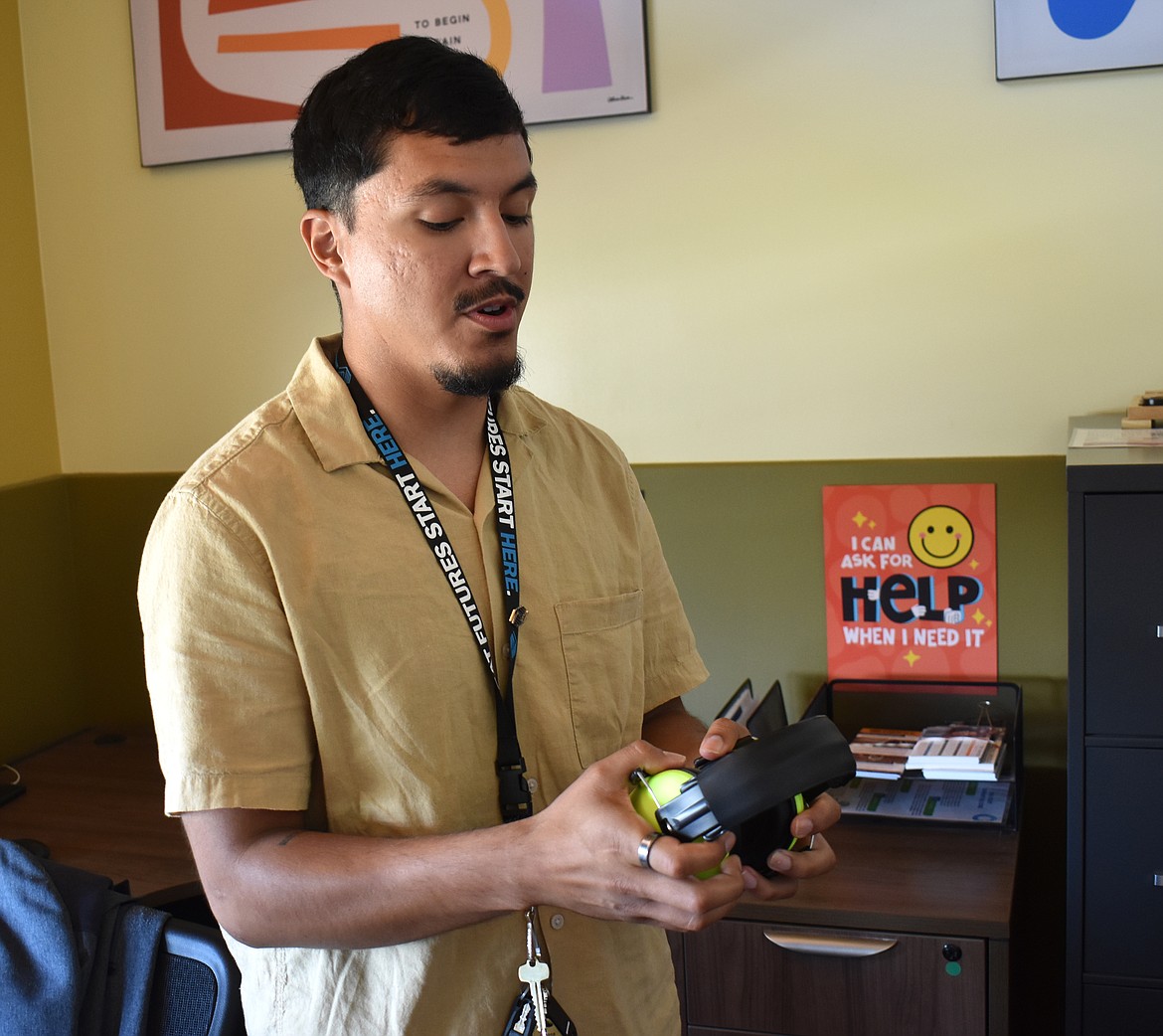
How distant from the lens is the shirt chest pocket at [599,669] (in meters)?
1.28

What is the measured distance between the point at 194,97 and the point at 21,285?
0.60 m

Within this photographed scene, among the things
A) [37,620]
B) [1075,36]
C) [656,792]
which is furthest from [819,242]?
[37,620]

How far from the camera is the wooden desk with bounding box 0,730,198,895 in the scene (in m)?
2.14

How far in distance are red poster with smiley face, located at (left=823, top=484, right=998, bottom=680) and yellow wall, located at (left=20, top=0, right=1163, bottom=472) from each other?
0.33 ft

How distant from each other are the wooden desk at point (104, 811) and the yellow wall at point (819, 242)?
86 centimetres

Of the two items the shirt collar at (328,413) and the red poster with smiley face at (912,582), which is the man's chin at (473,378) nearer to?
the shirt collar at (328,413)

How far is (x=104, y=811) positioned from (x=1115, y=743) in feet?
5.97

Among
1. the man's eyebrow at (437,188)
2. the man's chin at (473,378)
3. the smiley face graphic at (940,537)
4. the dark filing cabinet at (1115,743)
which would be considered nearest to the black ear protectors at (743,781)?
the man's chin at (473,378)

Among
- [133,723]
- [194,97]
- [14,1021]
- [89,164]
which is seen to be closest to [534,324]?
[194,97]

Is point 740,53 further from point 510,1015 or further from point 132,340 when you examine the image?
point 510,1015

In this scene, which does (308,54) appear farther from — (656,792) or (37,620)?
(656,792)

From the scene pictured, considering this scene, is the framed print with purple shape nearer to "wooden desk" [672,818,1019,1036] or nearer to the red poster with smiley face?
the red poster with smiley face

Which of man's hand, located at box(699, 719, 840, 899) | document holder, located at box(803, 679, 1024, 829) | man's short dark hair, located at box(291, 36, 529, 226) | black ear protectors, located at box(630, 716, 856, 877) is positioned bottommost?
document holder, located at box(803, 679, 1024, 829)

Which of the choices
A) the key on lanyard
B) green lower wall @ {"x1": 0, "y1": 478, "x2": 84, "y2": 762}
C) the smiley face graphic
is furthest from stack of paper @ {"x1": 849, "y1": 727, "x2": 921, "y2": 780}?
green lower wall @ {"x1": 0, "y1": 478, "x2": 84, "y2": 762}
